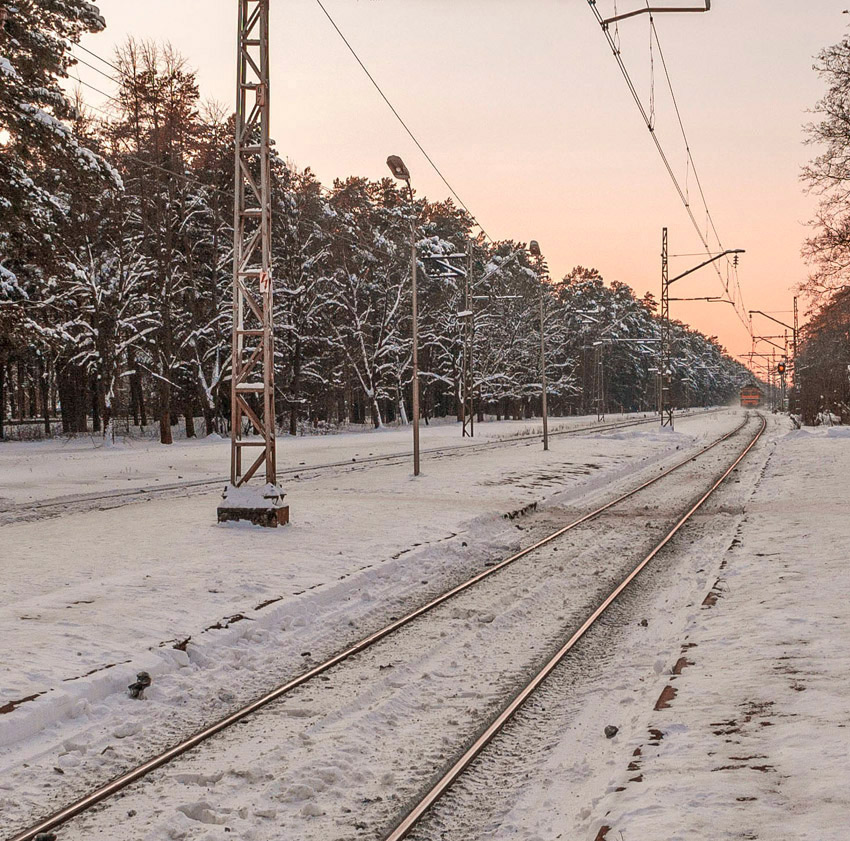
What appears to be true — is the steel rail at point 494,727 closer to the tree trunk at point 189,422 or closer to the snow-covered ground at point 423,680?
the snow-covered ground at point 423,680

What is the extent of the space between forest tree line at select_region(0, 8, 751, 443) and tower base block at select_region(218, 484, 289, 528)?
33.6ft

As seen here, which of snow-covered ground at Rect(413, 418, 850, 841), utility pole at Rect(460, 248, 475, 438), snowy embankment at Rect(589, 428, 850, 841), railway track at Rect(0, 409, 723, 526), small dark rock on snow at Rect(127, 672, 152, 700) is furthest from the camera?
utility pole at Rect(460, 248, 475, 438)

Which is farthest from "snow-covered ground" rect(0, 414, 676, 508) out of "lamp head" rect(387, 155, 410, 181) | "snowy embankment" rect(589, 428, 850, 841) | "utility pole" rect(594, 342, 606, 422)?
"utility pole" rect(594, 342, 606, 422)

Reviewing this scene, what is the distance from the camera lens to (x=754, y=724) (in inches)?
235

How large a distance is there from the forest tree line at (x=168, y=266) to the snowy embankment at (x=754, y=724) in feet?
61.0

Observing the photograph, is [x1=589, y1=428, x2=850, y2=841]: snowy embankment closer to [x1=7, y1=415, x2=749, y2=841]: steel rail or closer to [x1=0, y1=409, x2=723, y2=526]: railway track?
[x1=7, y1=415, x2=749, y2=841]: steel rail

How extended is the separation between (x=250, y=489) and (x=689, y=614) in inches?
323

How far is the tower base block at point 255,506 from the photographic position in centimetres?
1481

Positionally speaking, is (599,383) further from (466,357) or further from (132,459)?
(132,459)

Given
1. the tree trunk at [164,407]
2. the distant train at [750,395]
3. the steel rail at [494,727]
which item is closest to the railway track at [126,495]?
the steel rail at [494,727]

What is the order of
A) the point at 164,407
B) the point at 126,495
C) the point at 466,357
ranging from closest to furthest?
1. the point at 126,495
2. the point at 164,407
3. the point at 466,357

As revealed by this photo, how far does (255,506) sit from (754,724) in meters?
10.3

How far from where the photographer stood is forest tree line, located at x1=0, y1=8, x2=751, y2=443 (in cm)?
2303

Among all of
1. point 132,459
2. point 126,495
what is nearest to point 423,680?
point 126,495
